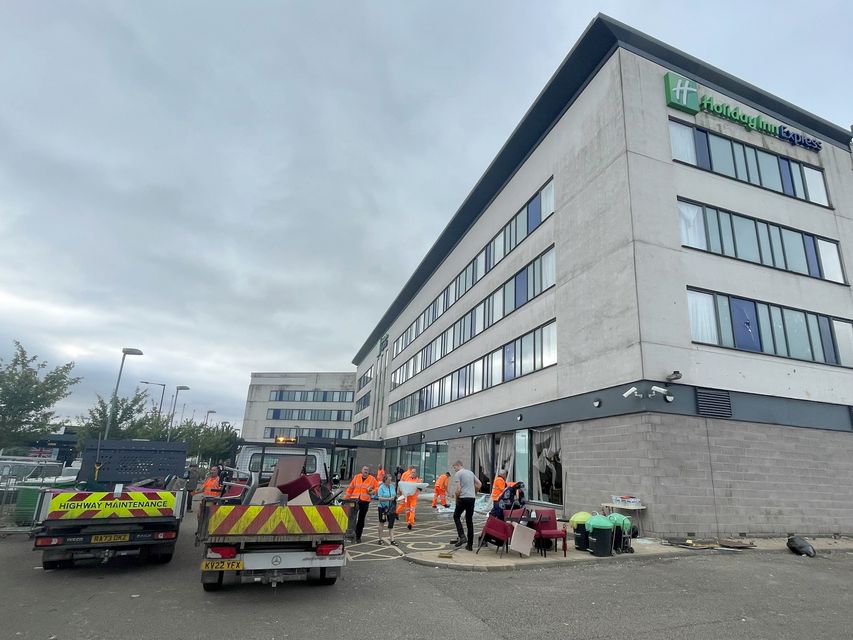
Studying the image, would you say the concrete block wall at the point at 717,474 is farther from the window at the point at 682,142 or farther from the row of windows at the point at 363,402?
the row of windows at the point at 363,402

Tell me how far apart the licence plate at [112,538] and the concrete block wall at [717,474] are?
446 inches

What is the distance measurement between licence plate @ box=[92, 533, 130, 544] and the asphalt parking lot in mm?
532

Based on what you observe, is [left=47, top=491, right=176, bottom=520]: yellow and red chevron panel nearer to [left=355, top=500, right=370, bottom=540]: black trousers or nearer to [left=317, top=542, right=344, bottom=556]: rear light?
[left=317, top=542, right=344, bottom=556]: rear light

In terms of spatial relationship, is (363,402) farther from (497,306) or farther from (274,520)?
(274,520)

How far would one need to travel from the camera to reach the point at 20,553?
961 centimetres

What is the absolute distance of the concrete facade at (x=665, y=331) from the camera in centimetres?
1309

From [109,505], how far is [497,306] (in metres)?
18.6

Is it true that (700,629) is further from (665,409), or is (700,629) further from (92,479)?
(92,479)

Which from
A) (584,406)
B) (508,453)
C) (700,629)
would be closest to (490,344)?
(508,453)

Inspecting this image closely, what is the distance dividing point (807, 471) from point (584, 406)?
21.0 ft

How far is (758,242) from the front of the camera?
1636 cm

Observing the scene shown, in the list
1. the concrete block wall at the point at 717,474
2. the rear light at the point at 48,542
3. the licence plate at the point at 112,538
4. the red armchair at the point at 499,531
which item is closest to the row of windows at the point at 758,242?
the concrete block wall at the point at 717,474

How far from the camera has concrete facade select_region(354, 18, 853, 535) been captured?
13.1 m

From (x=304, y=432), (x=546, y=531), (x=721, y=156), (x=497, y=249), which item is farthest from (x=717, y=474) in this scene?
(x=304, y=432)
